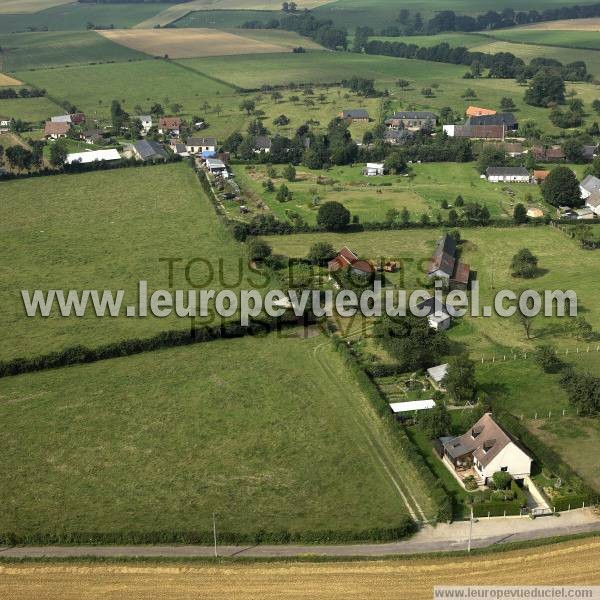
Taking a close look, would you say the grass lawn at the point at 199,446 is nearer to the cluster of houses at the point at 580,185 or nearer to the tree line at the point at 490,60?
the cluster of houses at the point at 580,185

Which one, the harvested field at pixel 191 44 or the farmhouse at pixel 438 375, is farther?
the harvested field at pixel 191 44

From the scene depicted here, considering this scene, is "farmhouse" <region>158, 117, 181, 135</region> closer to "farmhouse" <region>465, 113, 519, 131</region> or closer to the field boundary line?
"farmhouse" <region>465, 113, 519, 131</region>

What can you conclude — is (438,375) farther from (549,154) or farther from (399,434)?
(549,154)

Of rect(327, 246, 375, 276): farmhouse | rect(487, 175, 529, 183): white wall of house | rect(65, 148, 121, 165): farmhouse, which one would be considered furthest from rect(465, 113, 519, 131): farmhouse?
rect(327, 246, 375, 276): farmhouse

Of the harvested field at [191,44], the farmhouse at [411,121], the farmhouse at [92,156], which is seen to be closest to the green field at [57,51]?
the harvested field at [191,44]

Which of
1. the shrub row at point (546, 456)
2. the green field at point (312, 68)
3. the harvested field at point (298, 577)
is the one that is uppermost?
the green field at point (312, 68)
